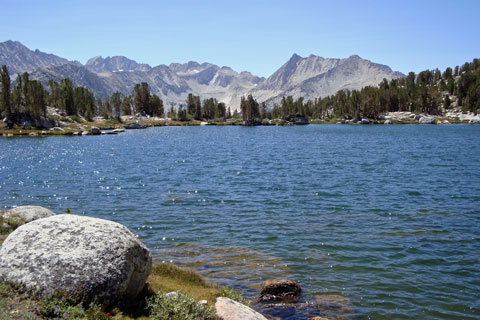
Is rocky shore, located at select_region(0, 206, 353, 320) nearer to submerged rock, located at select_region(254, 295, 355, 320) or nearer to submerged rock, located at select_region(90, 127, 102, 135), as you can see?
submerged rock, located at select_region(254, 295, 355, 320)

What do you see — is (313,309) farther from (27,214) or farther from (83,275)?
(27,214)

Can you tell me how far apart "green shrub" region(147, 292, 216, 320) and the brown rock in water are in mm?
4932

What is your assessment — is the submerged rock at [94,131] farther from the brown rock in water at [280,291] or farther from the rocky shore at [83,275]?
the rocky shore at [83,275]

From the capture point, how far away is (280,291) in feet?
53.2

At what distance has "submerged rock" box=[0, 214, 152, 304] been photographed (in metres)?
10.3

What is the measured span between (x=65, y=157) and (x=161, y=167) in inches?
1041

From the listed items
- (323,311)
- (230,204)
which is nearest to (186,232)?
(230,204)

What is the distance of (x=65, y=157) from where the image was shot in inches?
2832

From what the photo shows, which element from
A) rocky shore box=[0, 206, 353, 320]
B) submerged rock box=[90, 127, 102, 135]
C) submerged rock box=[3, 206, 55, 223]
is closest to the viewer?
rocky shore box=[0, 206, 353, 320]

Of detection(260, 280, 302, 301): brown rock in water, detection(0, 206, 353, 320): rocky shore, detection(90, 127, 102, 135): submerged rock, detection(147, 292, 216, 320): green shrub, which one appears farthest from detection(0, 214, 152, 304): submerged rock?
detection(90, 127, 102, 135): submerged rock

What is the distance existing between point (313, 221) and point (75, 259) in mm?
19646

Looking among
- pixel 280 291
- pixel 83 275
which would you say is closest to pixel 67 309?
pixel 83 275

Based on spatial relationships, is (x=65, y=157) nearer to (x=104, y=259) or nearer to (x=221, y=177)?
(x=221, y=177)

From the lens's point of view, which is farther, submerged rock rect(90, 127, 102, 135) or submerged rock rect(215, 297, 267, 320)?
submerged rock rect(90, 127, 102, 135)
